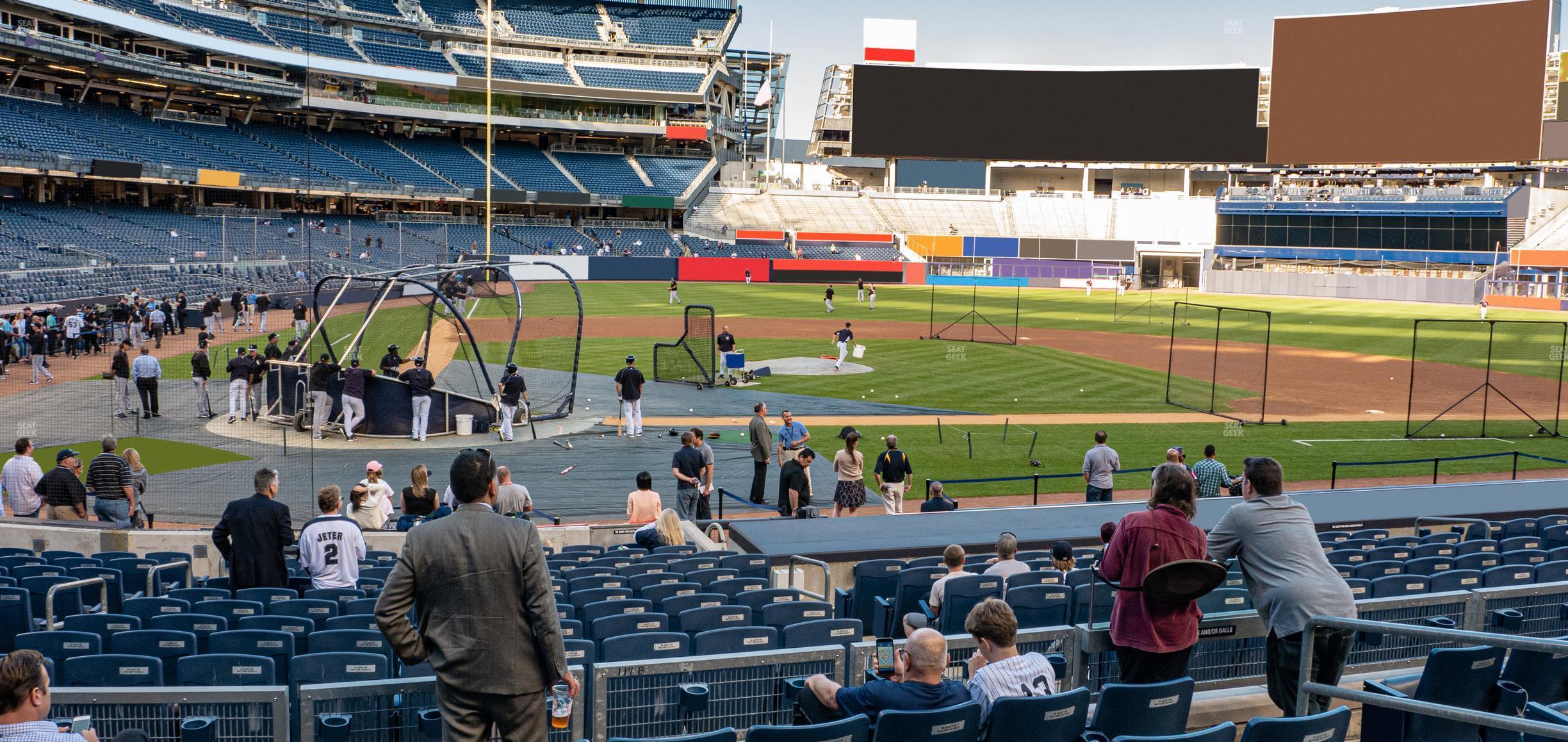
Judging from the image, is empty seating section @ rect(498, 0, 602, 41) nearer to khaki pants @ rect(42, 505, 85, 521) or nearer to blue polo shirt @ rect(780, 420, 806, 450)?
blue polo shirt @ rect(780, 420, 806, 450)

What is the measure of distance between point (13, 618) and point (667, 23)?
97355mm

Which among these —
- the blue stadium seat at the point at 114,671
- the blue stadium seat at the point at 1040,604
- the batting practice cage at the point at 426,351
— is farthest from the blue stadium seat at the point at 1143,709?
the batting practice cage at the point at 426,351

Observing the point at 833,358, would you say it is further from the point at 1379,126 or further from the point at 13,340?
the point at 1379,126

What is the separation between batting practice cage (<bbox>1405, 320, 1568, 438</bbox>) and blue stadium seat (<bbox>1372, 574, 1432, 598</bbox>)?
14.1 metres

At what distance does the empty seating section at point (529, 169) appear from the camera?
85.9m

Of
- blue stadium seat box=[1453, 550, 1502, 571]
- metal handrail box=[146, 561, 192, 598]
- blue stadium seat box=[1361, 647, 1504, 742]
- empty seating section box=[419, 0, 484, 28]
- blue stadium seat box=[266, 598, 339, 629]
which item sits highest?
empty seating section box=[419, 0, 484, 28]

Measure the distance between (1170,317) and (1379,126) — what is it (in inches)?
1430

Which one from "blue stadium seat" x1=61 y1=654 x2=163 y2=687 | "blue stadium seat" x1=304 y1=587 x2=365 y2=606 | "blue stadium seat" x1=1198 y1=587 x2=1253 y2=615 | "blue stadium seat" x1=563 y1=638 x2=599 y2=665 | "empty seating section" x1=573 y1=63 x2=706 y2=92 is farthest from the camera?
"empty seating section" x1=573 y1=63 x2=706 y2=92

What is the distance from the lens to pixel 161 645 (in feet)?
23.2

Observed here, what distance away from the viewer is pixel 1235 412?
28.5 meters

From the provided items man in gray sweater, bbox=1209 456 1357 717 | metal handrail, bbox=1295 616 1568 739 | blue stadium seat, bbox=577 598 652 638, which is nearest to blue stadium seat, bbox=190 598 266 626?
blue stadium seat, bbox=577 598 652 638

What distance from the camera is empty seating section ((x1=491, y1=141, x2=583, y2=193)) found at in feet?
282

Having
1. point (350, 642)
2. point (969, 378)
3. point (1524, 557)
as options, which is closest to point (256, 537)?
point (350, 642)

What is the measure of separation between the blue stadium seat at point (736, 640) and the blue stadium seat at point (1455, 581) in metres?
5.44
